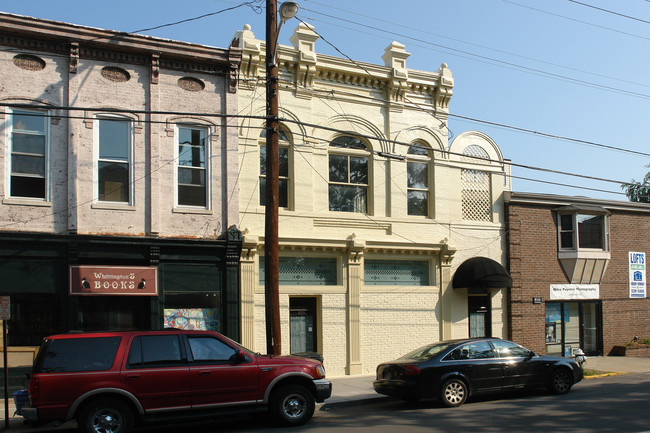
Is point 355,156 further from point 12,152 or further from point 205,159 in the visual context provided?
point 12,152

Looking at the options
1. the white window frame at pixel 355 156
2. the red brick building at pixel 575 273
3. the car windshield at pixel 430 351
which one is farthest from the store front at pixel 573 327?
the car windshield at pixel 430 351

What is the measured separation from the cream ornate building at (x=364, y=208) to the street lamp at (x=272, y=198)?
301 cm

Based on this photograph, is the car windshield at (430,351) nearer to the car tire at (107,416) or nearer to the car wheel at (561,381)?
the car wheel at (561,381)

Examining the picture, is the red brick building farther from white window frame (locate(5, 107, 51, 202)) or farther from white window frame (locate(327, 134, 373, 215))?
white window frame (locate(5, 107, 51, 202))

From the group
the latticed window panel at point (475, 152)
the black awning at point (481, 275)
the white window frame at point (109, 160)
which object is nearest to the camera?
the white window frame at point (109, 160)

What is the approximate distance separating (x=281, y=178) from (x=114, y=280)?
533cm

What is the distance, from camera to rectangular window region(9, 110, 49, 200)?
14789 millimetres

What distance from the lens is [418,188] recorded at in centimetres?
2006

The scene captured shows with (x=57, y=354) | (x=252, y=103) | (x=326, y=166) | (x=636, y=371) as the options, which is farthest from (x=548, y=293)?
(x=57, y=354)

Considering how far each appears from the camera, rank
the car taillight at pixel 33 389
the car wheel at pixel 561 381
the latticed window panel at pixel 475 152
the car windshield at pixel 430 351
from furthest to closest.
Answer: the latticed window panel at pixel 475 152, the car wheel at pixel 561 381, the car windshield at pixel 430 351, the car taillight at pixel 33 389

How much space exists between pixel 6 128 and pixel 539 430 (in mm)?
12809

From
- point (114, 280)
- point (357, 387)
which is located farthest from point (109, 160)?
point (357, 387)

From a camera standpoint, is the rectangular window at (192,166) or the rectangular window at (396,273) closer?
the rectangular window at (192,166)

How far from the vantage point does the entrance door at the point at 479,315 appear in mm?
20484
